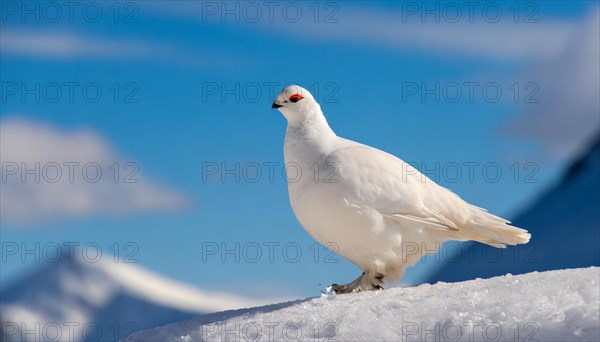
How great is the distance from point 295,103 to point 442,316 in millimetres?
3120

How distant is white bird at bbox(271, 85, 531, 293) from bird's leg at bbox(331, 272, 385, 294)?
0.03 ft

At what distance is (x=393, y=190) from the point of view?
819 cm

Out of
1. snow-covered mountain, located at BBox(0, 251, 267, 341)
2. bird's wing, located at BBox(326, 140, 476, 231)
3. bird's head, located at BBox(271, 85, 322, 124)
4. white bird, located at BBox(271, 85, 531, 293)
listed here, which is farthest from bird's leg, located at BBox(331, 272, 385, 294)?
snow-covered mountain, located at BBox(0, 251, 267, 341)

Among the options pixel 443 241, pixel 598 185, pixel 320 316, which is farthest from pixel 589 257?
pixel 320 316

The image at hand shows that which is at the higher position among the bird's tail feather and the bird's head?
the bird's head

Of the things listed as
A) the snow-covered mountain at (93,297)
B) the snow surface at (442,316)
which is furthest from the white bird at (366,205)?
the snow-covered mountain at (93,297)

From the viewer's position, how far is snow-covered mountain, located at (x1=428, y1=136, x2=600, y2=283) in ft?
110

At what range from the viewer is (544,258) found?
34.8m

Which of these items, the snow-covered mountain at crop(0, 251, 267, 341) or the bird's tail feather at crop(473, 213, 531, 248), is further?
the snow-covered mountain at crop(0, 251, 267, 341)

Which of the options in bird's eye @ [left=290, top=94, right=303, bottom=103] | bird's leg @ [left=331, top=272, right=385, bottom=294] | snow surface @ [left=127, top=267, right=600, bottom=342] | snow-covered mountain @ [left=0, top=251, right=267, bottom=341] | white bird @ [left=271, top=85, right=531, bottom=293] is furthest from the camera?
snow-covered mountain @ [left=0, top=251, right=267, bottom=341]

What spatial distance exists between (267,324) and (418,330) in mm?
1355

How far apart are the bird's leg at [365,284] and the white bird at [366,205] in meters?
0.01

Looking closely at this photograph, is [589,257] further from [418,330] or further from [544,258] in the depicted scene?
[418,330]

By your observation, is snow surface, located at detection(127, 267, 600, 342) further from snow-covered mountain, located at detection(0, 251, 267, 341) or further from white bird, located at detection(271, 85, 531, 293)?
snow-covered mountain, located at detection(0, 251, 267, 341)
